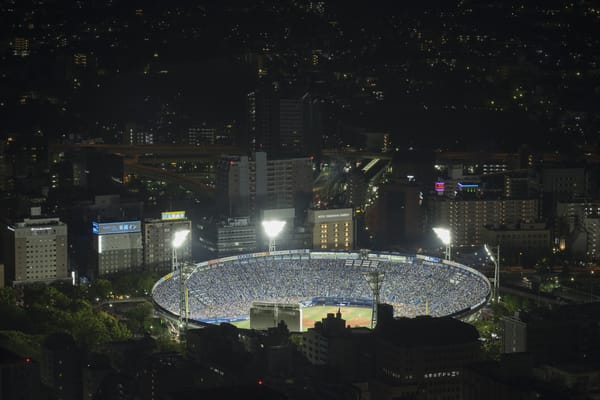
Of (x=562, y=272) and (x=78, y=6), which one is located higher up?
(x=78, y=6)

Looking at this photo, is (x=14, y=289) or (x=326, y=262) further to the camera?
(x=326, y=262)

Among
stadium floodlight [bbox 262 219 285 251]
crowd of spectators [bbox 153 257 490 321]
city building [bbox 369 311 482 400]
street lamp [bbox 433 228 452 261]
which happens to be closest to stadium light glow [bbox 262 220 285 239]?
stadium floodlight [bbox 262 219 285 251]

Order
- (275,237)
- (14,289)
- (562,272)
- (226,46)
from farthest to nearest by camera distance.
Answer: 1. (226,46)
2. (275,237)
3. (562,272)
4. (14,289)

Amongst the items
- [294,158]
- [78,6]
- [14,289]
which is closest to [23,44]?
[78,6]

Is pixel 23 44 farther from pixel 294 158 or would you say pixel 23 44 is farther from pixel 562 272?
pixel 562 272

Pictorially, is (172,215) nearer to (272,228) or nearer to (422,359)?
(272,228)

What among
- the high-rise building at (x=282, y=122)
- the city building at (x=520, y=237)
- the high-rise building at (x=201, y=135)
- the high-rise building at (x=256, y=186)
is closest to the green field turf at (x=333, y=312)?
the city building at (x=520, y=237)

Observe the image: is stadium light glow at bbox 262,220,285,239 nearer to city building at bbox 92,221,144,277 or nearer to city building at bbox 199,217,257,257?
city building at bbox 199,217,257,257
